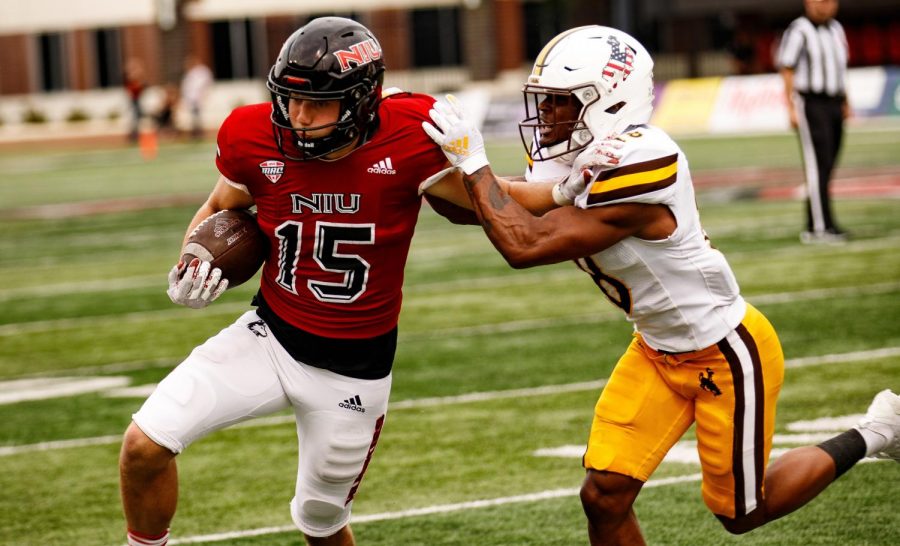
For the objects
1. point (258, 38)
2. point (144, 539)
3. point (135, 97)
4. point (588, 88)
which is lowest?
point (135, 97)

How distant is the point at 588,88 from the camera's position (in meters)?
3.88

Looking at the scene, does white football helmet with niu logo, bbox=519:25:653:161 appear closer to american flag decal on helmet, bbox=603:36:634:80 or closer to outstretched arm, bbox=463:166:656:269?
american flag decal on helmet, bbox=603:36:634:80

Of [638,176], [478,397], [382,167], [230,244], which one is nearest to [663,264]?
[638,176]

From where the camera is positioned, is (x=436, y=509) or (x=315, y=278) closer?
(x=315, y=278)

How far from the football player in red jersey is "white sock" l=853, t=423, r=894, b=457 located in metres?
1.19

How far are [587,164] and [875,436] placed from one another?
1.29 metres

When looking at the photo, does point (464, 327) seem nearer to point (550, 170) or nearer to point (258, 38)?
point (550, 170)

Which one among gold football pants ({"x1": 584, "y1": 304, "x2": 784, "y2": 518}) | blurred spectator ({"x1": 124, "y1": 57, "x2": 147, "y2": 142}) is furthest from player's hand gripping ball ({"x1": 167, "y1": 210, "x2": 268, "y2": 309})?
blurred spectator ({"x1": 124, "y1": 57, "x2": 147, "y2": 142})

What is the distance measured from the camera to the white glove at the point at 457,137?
387 centimetres

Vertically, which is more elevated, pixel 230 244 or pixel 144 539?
pixel 230 244

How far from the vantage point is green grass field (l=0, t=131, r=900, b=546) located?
16.2 ft

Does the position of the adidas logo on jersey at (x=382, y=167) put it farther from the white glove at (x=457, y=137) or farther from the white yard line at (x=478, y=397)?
the white yard line at (x=478, y=397)

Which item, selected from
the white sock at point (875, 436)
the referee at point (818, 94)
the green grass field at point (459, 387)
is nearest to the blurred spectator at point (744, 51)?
the green grass field at point (459, 387)

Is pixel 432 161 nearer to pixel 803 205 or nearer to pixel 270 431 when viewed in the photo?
pixel 270 431
